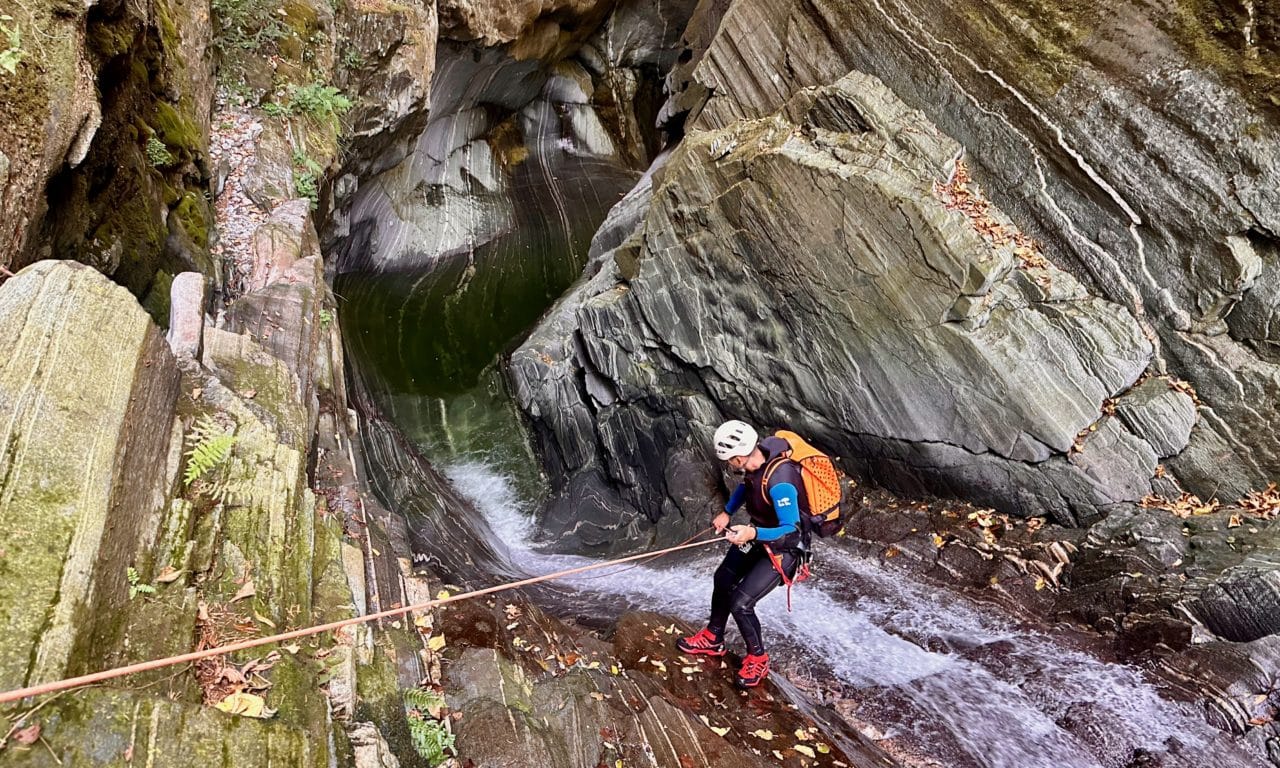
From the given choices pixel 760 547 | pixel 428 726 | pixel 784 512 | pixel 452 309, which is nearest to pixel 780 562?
pixel 760 547

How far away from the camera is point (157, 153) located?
7.69 m

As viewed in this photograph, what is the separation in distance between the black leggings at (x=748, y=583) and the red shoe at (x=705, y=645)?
0.32m

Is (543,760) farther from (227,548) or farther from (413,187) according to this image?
(413,187)

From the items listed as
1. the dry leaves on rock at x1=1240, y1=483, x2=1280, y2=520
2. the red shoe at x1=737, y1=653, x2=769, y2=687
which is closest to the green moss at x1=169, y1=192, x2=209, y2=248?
the red shoe at x1=737, y1=653, x2=769, y2=687

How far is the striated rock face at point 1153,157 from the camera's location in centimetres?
725

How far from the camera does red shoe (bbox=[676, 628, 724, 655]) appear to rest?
6.37 m

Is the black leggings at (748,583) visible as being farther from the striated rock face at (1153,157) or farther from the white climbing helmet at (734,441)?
the striated rock face at (1153,157)

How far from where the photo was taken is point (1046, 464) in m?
8.16

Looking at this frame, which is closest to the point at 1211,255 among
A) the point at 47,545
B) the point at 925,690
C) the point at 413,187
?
the point at 925,690

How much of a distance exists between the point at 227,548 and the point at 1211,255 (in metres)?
9.87

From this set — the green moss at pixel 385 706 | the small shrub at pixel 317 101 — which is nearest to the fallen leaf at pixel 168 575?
the green moss at pixel 385 706

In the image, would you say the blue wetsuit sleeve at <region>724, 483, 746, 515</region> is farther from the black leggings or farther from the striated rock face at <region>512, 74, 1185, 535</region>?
the striated rock face at <region>512, 74, 1185, 535</region>

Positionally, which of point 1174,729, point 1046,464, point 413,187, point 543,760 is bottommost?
point 1174,729

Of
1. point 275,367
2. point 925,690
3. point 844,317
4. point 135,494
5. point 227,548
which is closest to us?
point 135,494
